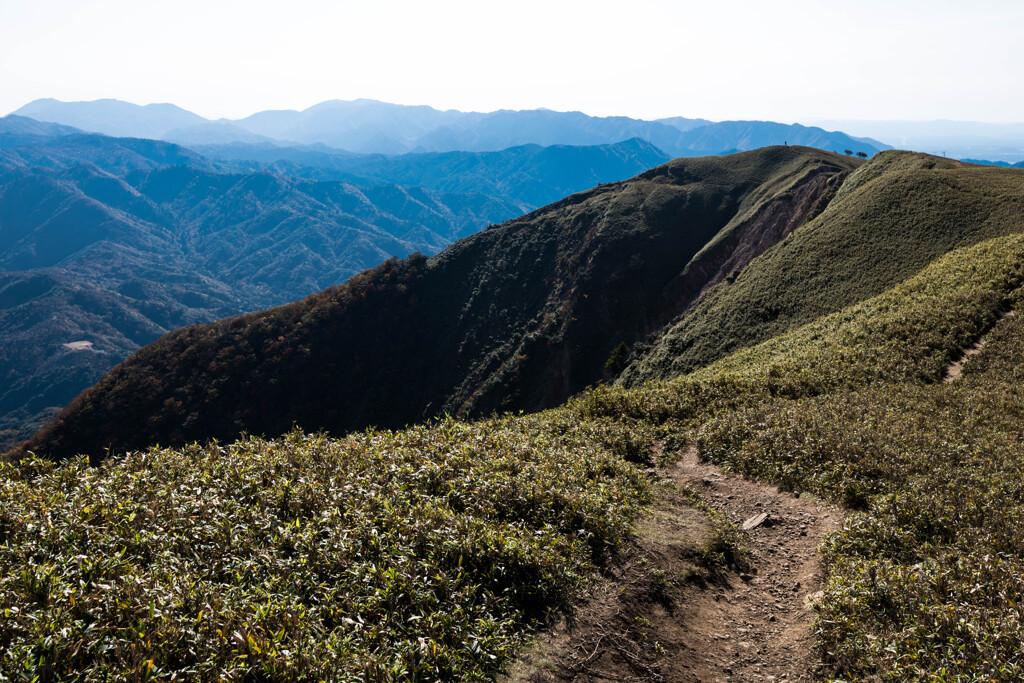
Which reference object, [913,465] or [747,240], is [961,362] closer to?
[913,465]

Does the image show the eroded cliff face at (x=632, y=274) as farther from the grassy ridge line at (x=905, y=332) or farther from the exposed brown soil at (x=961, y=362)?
the exposed brown soil at (x=961, y=362)

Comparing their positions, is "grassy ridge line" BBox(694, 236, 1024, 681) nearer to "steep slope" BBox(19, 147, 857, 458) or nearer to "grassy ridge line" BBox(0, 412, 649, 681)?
"grassy ridge line" BBox(0, 412, 649, 681)

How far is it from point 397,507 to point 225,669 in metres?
3.24

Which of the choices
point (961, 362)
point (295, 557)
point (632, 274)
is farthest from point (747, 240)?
point (295, 557)

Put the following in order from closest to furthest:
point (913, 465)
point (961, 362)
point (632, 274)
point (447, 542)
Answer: point (447, 542) → point (913, 465) → point (961, 362) → point (632, 274)

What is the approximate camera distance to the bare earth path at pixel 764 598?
638 centimetres

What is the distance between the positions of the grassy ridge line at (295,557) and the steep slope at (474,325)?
43.6 meters

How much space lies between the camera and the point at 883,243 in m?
35.5

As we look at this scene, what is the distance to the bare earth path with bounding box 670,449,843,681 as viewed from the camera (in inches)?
251

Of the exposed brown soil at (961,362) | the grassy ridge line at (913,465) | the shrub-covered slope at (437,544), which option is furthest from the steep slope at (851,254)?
the shrub-covered slope at (437,544)

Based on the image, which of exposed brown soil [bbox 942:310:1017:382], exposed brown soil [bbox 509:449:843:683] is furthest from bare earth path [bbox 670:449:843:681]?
exposed brown soil [bbox 942:310:1017:382]

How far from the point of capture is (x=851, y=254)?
36250 millimetres

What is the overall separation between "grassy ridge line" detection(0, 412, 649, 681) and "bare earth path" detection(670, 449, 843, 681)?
5.72ft

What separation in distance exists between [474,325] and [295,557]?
62642 millimetres
